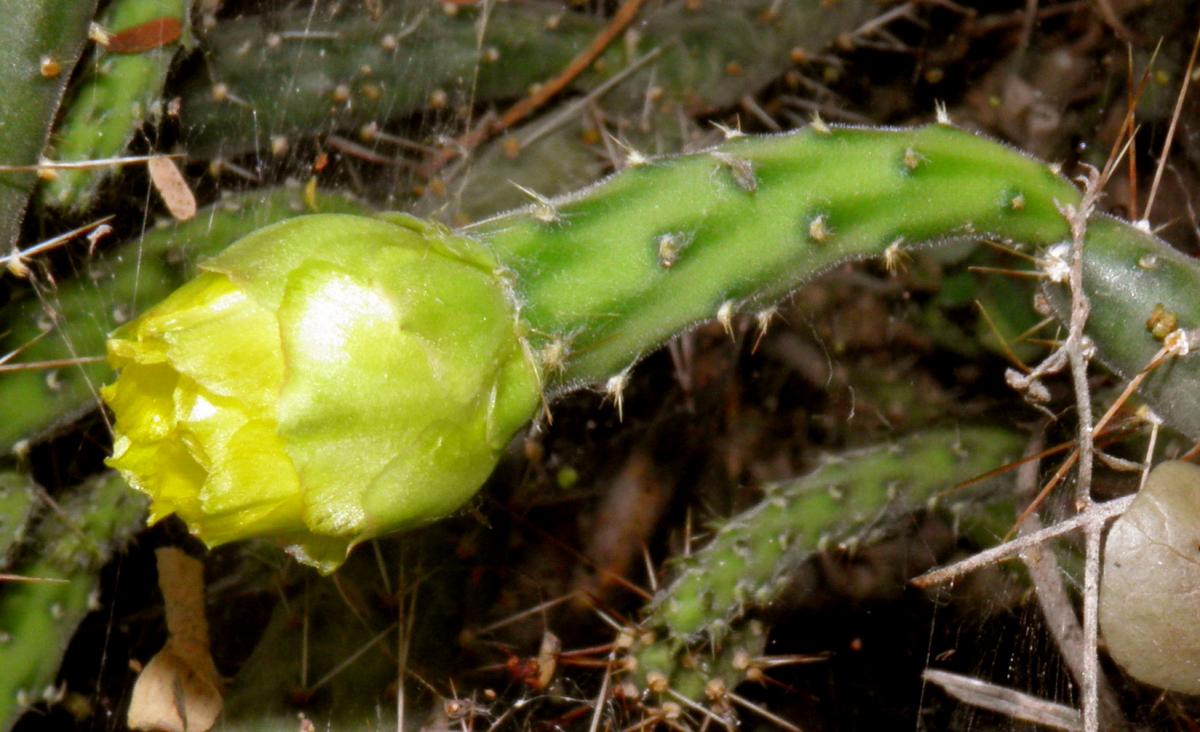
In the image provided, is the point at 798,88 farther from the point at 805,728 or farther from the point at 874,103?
the point at 805,728

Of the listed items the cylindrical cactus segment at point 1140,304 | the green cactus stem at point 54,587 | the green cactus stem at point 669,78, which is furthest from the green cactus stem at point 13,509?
the cylindrical cactus segment at point 1140,304

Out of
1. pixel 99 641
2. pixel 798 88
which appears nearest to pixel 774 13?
pixel 798 88

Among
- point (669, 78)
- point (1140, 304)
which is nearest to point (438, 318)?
point (1140, 304)

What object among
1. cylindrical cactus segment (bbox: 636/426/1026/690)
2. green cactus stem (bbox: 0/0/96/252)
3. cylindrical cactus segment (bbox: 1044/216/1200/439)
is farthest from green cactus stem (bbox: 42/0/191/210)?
cylindrical cactus segment (bbox: 1044/216/1200/439)

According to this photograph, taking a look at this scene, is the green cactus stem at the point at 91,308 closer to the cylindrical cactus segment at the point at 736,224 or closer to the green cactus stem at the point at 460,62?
the green cactus stem at the point at 460,62

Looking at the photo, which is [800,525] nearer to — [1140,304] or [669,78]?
[1140,304]
